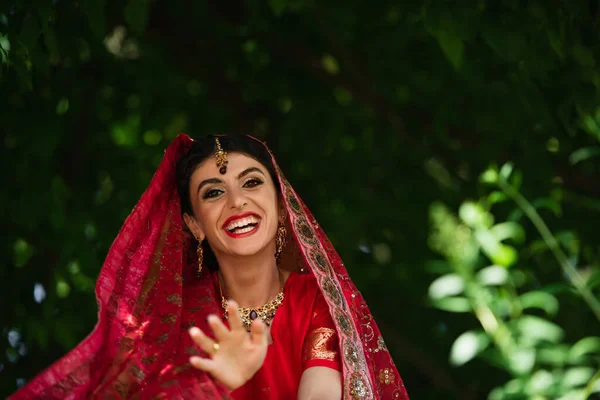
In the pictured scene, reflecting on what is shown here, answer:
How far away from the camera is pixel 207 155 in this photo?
2619mm

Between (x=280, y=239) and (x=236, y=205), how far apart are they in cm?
23

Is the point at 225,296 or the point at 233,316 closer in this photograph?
the point at 233,316

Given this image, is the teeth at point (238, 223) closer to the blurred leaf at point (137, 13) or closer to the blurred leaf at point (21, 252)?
the blurred leaf at point (137, 13)

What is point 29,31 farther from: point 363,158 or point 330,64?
point 330,64

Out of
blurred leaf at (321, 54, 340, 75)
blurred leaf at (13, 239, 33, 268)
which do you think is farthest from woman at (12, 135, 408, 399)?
blurred leaf at (321, 54, 340, 75)

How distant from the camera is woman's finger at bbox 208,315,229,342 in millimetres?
2092

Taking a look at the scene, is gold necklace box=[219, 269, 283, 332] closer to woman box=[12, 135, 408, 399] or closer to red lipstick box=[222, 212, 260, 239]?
woman box=[12, 135, 408, 399]

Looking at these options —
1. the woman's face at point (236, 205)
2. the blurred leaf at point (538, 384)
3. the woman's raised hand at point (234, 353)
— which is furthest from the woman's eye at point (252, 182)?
the blurred leaf at point (538, 384)

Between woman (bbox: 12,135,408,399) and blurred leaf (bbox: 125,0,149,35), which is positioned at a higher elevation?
blurred leaf (bbox: 125,0,149,35)

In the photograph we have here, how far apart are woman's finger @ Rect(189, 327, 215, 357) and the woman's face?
43 cm

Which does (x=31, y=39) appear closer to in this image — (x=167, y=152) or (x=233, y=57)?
(x=167, y=152)

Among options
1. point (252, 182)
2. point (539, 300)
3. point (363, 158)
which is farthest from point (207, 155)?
point (363, 158)

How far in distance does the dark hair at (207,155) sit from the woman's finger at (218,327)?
0.61 metres

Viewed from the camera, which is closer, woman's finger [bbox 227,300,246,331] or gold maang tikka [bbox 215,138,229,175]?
woman's finger [bbox 227,300,246,331]
